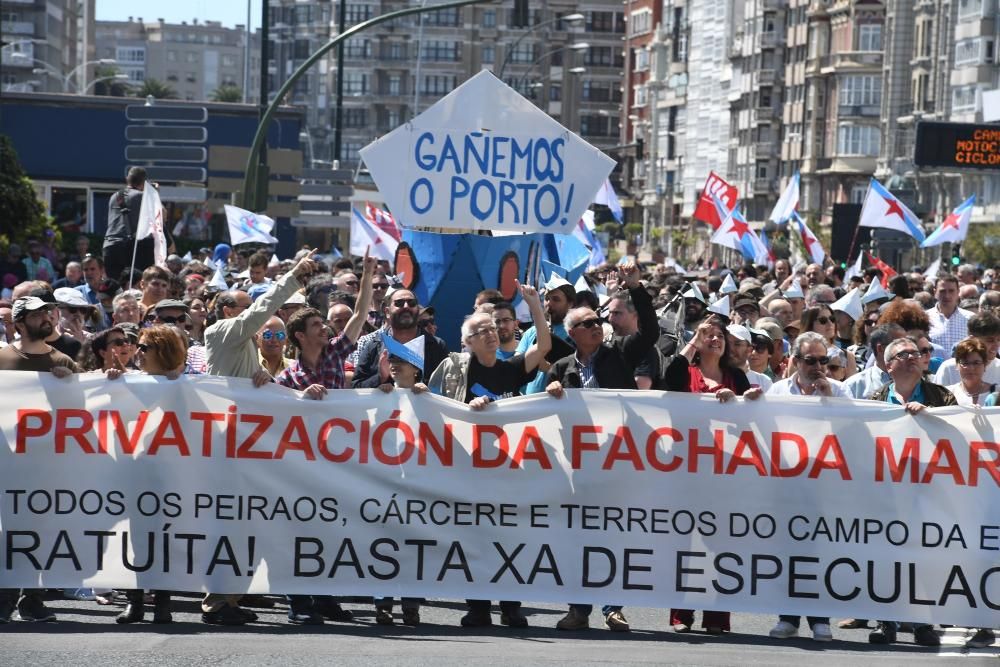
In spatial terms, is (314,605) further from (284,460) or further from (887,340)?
(887,340)

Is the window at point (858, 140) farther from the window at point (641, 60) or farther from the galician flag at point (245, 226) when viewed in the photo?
the galician flag at point (245, 226)

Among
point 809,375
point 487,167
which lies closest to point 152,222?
point 487,167

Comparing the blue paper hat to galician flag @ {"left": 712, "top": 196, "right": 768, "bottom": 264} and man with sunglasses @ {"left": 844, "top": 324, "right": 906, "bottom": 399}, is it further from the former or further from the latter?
galician flag @ {"left": 712, "top": 196, "right": 768, "bottom": 264}

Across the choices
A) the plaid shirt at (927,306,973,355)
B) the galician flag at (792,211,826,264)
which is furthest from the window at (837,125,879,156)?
the plaid shirt at (927,306,973,355)

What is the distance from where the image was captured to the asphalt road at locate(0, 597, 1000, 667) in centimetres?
883

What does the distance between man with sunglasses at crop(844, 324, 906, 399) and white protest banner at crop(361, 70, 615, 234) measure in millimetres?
3931

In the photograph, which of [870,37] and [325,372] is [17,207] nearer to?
[325,372]

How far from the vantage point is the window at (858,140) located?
105000mm

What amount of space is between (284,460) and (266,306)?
2.74 ft

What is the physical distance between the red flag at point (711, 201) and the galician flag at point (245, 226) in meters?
6.01

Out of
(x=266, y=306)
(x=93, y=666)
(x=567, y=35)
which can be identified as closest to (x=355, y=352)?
(x=266, y=306)

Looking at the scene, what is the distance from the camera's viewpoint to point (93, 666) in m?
8.47

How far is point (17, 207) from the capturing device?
114ft

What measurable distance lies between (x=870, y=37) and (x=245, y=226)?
8256 cm
